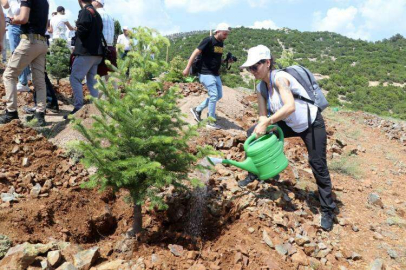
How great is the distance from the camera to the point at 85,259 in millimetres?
2521

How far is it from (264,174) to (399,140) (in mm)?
7680

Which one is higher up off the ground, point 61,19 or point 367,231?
point 61,19

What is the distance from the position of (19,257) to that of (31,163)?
1.78 meters

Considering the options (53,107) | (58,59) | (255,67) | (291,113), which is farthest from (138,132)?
(58,59)

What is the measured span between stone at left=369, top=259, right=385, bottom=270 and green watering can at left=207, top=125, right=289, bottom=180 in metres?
1.23

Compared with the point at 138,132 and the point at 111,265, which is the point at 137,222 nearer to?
the point at 111,265

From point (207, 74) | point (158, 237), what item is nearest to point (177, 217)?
point (158, 237)

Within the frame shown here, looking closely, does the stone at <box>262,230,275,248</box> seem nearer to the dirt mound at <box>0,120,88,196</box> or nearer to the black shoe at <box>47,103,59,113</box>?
the dirt mound at <box>0,120,88,196</box>

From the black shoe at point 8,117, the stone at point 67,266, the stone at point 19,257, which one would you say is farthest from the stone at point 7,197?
the black shoe at point 8,117

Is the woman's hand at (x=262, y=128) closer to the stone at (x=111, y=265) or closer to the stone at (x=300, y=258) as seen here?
the stone at (x=300, y=258)

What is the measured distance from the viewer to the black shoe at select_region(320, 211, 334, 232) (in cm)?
337

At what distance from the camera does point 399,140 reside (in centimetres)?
889

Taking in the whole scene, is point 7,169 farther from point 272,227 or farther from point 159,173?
point 272,227

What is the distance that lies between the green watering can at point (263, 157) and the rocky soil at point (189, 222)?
534 millimetres
